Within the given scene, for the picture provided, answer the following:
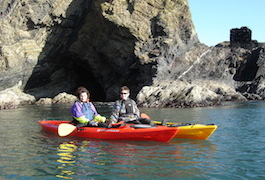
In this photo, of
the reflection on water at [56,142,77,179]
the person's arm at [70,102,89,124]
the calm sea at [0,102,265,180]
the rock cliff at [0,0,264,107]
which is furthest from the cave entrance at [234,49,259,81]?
the reflection on water at [56,142,77,179]

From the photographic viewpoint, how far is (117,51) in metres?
37.6

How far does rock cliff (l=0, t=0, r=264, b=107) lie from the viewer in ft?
116

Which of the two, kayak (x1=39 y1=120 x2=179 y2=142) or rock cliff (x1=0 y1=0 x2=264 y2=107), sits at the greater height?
rock cliff (x1=0 y1=0 x2=264 y2=107)

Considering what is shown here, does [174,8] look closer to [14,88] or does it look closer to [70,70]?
[70,70]

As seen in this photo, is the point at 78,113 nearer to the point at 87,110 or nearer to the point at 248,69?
the point at 87,110

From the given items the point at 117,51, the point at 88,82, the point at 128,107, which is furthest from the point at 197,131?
the point at 88,82

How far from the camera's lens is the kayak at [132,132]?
916cm

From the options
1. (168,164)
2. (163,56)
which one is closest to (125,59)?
(163,56)

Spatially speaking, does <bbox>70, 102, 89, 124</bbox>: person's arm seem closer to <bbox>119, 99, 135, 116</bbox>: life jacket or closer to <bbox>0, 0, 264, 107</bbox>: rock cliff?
<bbox>119, 99, 135, 116</bbox>: life jacket

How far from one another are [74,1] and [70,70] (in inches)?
388

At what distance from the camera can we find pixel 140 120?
10.2 m

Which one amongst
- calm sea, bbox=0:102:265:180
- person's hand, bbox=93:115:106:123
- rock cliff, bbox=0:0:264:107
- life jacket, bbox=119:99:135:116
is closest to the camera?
calm sea, bbox=0:102:265:180

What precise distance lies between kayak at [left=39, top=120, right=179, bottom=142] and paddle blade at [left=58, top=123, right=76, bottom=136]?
145 mm

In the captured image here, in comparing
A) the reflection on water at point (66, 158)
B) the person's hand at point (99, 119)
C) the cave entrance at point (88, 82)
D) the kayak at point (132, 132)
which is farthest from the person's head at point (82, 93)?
the cave entrance at point (88, 82)
